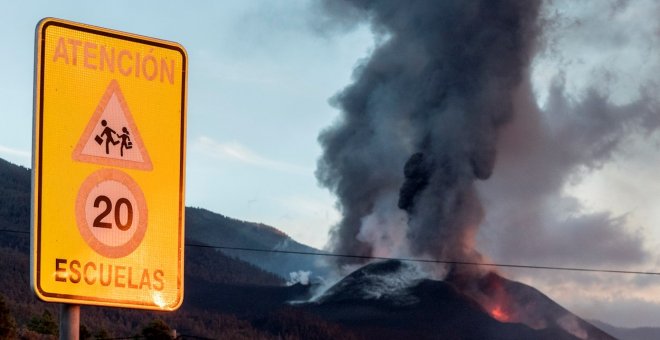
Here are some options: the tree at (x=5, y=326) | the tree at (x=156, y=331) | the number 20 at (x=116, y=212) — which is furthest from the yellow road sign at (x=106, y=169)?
the tree at (x=156, y=331)

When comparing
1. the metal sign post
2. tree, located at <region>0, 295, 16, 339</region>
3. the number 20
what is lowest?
the metal sign post

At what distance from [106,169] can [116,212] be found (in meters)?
0.17

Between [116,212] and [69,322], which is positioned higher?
[116,212]

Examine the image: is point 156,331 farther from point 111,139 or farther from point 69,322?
point 69,322

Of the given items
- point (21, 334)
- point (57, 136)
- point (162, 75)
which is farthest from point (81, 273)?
point (21, 334)

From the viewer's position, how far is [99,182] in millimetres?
5250

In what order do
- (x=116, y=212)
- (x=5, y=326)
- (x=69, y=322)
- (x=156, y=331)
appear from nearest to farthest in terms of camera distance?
(x=69, y=322) < (x=116, y=212) < (x=5, y=326) < (x=156, y=331)

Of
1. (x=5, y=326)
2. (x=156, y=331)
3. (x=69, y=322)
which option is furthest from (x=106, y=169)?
(x=156, y=331)

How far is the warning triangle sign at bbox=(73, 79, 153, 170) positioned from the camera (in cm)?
526

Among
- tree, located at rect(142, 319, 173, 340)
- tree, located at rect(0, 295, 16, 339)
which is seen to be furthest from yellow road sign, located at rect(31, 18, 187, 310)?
tree, located at rect(142, 319, 173, 340)

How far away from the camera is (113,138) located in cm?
533

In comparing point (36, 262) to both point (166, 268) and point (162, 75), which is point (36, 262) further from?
point (162, 75)

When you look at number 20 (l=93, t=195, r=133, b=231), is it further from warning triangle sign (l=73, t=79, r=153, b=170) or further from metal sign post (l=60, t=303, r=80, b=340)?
metal sign post (l=60, t=303, r=80, b=340)

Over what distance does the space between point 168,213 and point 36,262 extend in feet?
1.96
